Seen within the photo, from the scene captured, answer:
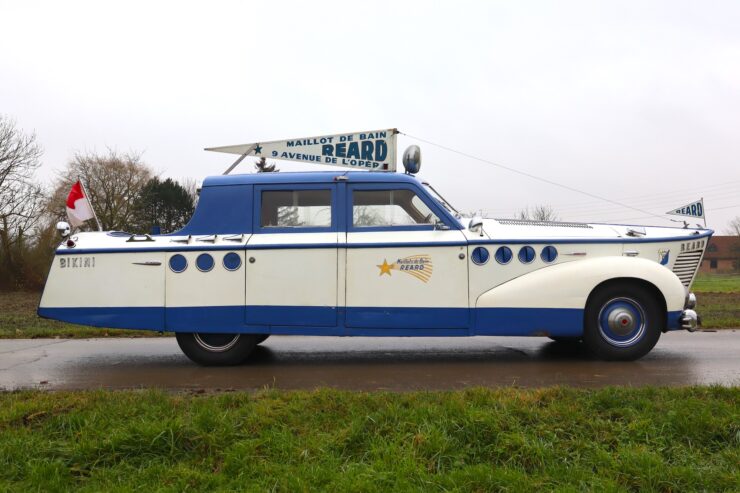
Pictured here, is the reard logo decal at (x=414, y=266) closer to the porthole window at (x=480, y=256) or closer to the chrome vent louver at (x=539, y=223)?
the porthole window at (x=480, y=256)

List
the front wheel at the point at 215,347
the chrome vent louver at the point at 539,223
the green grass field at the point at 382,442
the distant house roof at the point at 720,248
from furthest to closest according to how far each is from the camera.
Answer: the distant house roof at the point at 720,248, the chrome vent louver at the point at 539,223, the front wheel at the point at 215,347, the green grass field at the point at 382,442

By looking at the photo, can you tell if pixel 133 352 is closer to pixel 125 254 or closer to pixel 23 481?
pixel 125 254

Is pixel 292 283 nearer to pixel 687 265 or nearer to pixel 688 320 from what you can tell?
pixel 688 320

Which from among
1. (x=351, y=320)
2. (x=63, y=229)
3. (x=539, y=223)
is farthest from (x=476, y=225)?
(x=63, y=229)

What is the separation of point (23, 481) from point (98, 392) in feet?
4.27

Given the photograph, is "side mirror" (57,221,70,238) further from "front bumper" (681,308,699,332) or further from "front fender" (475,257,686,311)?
"front bumper" (681,308,699,332)

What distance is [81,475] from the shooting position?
10.3 ft

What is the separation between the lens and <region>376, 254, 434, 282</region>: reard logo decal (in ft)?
18.6

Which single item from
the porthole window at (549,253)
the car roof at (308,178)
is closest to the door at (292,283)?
the car roof at (308,178)

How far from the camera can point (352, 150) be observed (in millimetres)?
6586

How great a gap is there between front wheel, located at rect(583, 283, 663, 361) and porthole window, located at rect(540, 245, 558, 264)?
1.94 feet

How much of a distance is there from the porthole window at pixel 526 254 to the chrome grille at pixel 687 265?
1606 millimetres

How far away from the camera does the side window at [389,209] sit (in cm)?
590

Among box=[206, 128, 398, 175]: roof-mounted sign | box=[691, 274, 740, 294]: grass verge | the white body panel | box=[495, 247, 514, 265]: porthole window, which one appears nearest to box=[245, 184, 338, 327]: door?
the white body panel
